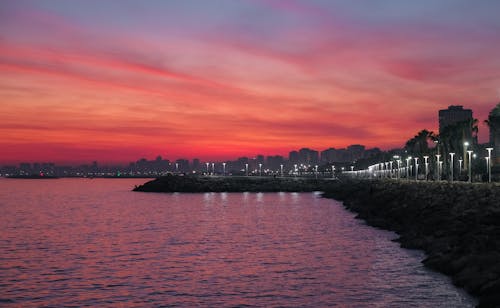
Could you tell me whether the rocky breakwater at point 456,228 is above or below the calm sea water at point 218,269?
above

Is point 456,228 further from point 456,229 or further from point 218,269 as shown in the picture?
A: point 218,269

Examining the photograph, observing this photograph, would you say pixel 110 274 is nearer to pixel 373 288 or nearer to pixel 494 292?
pixel 373 288

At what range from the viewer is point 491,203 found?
47.6 metres

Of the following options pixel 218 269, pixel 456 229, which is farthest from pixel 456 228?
pixel 218 269

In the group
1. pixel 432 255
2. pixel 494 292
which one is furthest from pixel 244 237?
pixel 494 292

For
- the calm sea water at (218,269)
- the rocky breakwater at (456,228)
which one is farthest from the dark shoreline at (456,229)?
the calm sea water at (218,269)

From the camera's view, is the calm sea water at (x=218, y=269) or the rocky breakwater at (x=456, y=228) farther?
the calm sea water at (x=218, y=269)

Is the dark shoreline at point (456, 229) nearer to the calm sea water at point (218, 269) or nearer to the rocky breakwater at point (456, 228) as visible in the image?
the rocky breakwater at point (456, 228)

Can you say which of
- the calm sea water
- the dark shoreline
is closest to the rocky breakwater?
the dark shoreline

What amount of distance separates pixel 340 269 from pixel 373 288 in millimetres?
6257

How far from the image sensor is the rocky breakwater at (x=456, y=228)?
2678 cm

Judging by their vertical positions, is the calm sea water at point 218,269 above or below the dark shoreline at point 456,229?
below

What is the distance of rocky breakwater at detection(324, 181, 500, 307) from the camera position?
2678 cm

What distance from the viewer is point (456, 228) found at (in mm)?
40281
